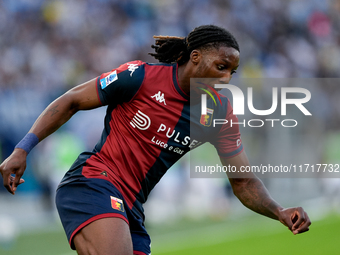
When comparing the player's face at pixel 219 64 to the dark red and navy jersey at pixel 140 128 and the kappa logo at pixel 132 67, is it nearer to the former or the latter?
the dark red and navy jersey at pixel 140 128

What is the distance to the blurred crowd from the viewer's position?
441 inches

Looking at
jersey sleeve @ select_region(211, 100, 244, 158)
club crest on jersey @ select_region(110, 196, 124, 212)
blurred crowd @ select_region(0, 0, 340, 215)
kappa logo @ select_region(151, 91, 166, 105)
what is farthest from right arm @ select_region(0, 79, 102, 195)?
blurred crowd @ select_region(0, 0, 340, 215)

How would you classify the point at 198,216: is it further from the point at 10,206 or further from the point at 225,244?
the point at 10,206

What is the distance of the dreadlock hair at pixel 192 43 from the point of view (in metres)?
4.05

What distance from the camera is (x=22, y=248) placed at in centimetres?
807

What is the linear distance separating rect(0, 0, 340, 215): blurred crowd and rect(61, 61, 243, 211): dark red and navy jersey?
22.6 feet

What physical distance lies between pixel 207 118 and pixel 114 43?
32.9 ft

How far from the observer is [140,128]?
13.3 ft

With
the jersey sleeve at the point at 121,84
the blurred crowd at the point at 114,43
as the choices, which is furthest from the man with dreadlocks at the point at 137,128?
the blurred crowd at the point at 114,43

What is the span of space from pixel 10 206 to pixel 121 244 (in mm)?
8646

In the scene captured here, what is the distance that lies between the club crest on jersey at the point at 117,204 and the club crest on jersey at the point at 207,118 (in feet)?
3.21

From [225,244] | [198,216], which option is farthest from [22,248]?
[198,216]

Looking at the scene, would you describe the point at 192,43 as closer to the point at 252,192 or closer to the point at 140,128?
the point at 140,128

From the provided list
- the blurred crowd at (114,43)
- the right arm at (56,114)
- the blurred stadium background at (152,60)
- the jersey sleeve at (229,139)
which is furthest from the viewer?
the blurred crowd at (114,43)
